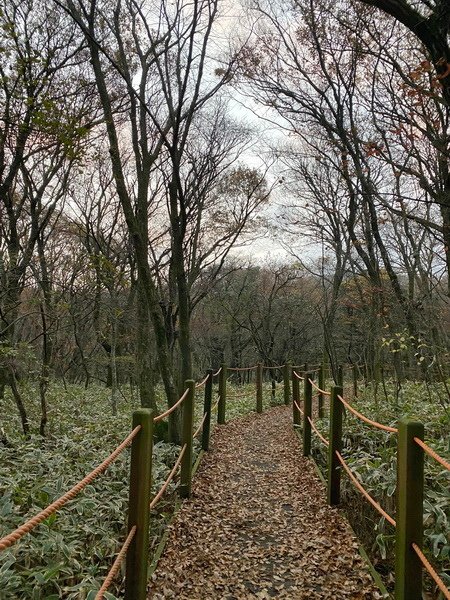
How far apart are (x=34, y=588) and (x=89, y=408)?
28.0 ft

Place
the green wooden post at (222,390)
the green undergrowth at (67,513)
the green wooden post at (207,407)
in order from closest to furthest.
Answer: the green undergrowth at (67,513) → the green wooden post at (207,407) → the green wooden post at (222,390)

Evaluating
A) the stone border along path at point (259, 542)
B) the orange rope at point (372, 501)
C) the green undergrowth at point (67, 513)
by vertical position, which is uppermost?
the orange rope at point (372, 501)

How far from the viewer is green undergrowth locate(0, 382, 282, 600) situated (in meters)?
2.87

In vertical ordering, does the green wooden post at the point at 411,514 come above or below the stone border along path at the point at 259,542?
above

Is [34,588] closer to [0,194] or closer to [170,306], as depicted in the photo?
[0,194]

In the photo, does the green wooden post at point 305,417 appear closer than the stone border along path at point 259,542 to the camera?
No

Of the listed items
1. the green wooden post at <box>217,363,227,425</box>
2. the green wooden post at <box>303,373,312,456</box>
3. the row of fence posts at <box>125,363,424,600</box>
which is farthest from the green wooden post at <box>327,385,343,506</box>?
the green wooden post at <box>217,363,227,425</box>

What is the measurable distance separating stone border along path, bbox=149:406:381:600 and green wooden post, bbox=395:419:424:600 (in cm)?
85

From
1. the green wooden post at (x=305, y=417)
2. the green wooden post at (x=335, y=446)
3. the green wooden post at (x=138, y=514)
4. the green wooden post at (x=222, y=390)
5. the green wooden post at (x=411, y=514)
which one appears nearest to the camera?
the green wooden post at (x=411, y=514)

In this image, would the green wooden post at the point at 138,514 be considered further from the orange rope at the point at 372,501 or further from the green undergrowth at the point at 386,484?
the green undergrowth at the point at 386,484

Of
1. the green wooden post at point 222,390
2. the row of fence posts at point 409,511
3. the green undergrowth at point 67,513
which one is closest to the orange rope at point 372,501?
the row of fence posts at point 409,511

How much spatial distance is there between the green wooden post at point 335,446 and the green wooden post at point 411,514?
2161 millimetres

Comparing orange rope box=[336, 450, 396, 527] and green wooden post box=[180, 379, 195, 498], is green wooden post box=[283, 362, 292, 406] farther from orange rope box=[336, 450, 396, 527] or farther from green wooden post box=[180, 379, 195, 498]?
orange rope box=[336, 450, 396, 527]

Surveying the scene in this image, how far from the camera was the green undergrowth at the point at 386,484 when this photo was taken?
3.29 m
